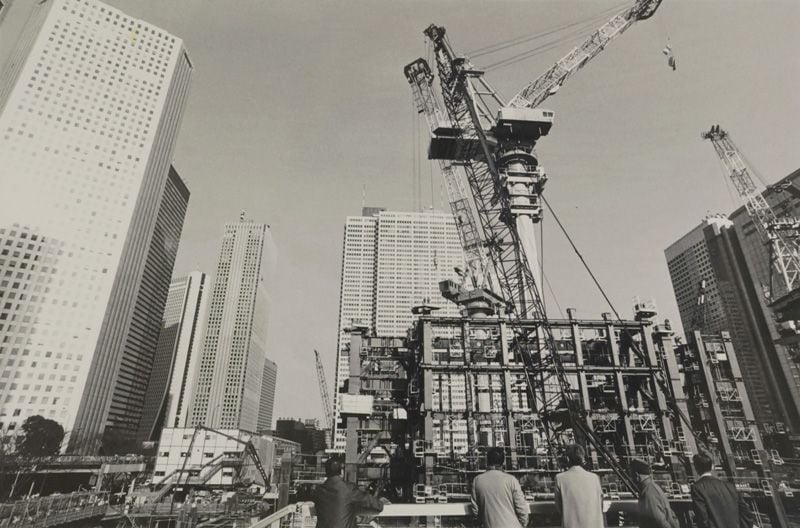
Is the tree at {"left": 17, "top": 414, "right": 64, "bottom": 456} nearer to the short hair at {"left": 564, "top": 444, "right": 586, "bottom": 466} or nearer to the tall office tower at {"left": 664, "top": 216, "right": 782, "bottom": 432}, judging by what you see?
the short hair at {"left": 564, "top": 444, "right": 586, "bottom": 466}

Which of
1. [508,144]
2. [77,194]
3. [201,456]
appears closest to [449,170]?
[508,144]

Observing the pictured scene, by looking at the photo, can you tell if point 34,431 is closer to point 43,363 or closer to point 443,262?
point 43,363

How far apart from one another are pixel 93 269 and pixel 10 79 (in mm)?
58439

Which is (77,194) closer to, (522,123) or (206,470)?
(206,470)

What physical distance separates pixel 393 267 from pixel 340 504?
555ft

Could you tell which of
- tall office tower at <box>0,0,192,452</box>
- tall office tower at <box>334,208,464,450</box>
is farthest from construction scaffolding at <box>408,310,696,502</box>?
tall office tower at <box>334,208,464,450</box>

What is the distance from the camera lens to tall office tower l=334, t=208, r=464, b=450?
6555 inches

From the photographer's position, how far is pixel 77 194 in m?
114

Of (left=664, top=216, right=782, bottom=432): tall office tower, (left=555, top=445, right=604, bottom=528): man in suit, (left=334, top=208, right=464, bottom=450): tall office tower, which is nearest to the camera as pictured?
(left=555, top=445, right=604, bottom=528): man in suit

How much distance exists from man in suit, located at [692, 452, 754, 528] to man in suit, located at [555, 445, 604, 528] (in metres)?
1.52

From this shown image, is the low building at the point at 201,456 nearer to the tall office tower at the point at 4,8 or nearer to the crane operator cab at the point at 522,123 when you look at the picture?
the tall office tower at the point at 4,8

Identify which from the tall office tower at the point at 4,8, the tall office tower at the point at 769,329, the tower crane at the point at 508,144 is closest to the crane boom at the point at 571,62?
the tower crane at the point at 508,144

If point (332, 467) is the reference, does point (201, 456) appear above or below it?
below

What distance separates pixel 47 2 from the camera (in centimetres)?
12219
